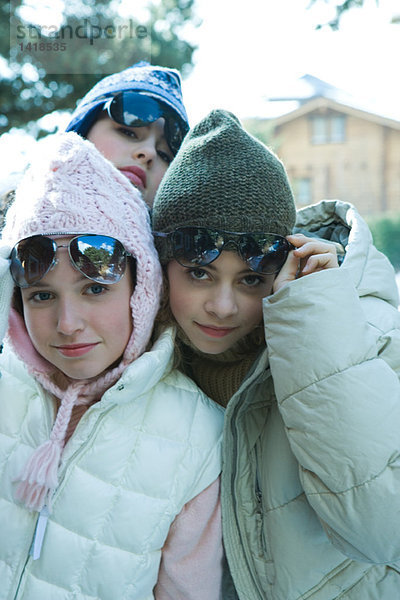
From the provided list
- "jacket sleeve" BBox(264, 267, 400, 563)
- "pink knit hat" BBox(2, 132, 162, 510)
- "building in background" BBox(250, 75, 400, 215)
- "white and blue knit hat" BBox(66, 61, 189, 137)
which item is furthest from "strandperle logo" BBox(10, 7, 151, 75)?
"building in background" BBox(250, 75, 400, 215)

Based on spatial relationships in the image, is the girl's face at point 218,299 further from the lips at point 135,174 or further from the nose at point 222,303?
the lips at point 135,174

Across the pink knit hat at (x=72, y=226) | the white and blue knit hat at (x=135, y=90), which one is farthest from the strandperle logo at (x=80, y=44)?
the pink knit hat at (x=72, y=226)

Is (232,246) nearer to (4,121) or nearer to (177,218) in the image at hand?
(177,218)

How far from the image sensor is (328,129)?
73.9 feet

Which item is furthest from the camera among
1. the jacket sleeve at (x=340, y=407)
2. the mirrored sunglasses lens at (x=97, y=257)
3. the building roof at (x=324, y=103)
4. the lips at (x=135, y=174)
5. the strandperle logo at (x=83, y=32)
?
the building roof at (x=324, y=103)

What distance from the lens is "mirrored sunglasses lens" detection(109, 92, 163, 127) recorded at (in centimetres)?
219

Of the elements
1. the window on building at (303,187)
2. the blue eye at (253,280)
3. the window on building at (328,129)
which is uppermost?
the blue eye at (253,280)

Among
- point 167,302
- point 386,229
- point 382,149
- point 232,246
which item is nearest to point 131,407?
point 167,302

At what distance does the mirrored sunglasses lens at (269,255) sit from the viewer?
157 centimetres

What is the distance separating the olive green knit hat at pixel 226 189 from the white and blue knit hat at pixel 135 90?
67 centimetres

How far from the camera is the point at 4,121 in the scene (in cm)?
743

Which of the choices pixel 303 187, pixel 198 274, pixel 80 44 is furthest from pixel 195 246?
pixel 303 187

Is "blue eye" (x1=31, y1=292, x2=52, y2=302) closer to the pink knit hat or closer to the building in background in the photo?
the pink knit hat

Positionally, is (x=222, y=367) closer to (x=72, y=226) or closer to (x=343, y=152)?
(x=72, y=226)
